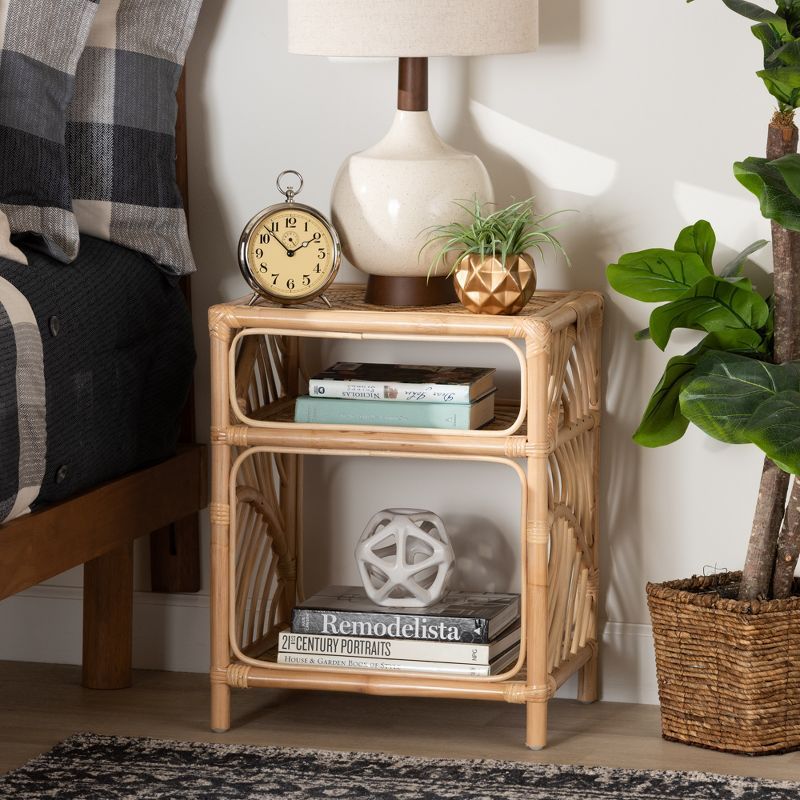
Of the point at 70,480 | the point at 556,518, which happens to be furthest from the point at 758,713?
the point at 70,480

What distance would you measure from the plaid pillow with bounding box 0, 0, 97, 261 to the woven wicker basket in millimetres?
1043

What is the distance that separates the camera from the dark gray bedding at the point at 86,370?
6.21ft

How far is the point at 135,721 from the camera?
228cm

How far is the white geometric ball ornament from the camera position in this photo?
2.21m

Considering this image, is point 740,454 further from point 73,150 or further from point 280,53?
point 73,150

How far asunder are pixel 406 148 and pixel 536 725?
877 millimetres

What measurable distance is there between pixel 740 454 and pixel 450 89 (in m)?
0.76

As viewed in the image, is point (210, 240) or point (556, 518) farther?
point (210, 240)

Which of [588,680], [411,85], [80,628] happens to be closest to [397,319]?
[411,85]

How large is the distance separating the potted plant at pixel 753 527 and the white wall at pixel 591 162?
193 mm

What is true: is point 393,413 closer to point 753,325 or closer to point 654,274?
point 654,274

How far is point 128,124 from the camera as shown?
230 cm

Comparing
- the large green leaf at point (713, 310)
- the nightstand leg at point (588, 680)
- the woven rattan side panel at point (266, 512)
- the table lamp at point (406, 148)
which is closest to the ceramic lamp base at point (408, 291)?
the table lamp at point (406, 148)

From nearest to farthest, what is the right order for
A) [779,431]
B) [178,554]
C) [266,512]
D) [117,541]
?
[779,431] → [117,541] → [266,512] → [178,554]
